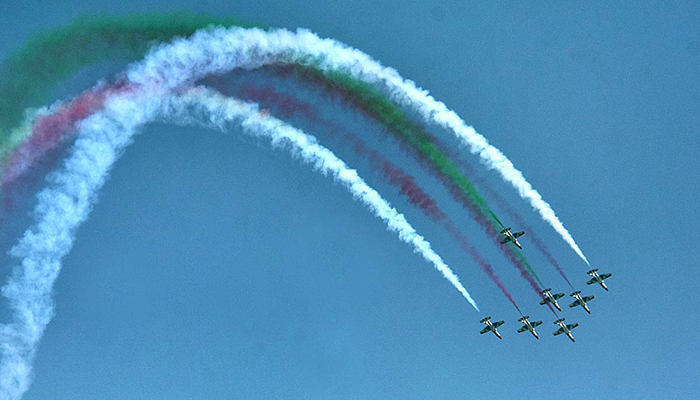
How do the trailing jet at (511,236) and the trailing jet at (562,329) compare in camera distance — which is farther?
the trailing jet at (562,329)

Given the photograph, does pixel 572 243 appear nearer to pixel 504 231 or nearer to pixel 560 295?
pixel 504 231

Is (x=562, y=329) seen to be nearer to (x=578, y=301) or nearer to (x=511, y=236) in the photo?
(x=578, y=301)

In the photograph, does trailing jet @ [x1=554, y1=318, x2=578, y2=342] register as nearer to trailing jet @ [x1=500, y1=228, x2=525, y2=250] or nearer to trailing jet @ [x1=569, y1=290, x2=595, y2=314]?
trailing jet @ [x1=569, y1=290, x2=595, y2=314]


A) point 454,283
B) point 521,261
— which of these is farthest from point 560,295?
point 454,283

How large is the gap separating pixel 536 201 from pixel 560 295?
12.8 m

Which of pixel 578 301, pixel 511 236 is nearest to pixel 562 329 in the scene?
pixel 578 301

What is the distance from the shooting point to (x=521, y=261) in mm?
56719

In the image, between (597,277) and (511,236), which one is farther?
(597,277)

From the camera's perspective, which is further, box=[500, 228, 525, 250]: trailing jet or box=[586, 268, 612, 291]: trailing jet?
box=[586, 268, 612, 291]: trailing jet

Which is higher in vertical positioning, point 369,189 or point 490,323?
point 490,323

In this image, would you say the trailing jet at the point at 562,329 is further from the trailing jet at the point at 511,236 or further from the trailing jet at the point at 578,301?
the trailing jet at the point at 511,236

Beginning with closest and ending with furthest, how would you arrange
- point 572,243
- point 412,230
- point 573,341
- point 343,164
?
point 343,164
point 412,230
point 572,243
point 573,341

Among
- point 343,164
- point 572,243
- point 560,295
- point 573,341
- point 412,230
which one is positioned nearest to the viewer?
point 343,164

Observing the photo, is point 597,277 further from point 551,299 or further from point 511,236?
point 511,236
